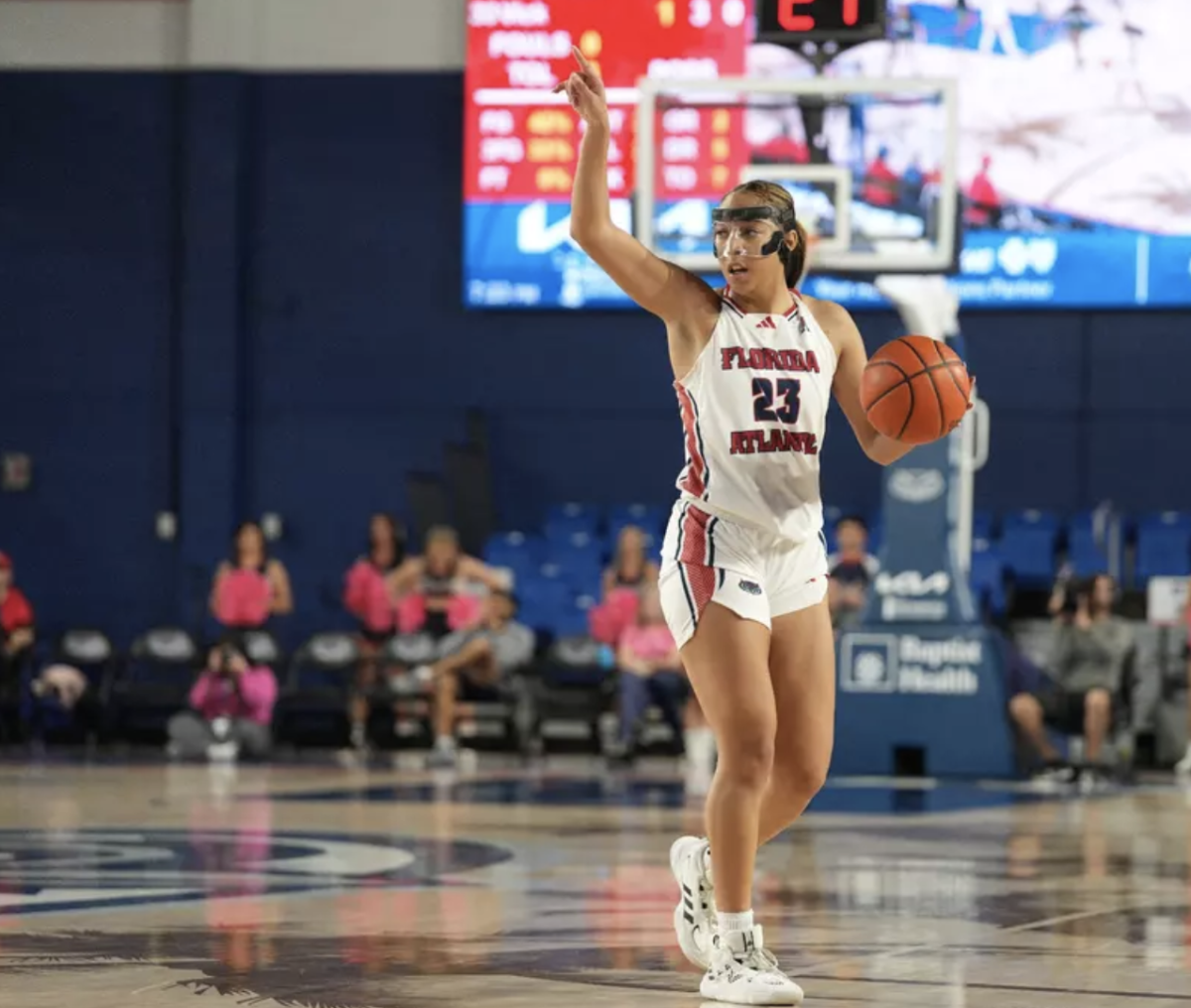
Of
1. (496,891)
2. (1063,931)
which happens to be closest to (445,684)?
(496,891)

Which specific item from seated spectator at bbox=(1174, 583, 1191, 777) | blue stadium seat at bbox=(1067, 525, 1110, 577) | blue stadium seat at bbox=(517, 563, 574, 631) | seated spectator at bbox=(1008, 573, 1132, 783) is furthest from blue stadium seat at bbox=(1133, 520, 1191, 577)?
blue stadium seat at bbox=(517, 563, 574, 631)

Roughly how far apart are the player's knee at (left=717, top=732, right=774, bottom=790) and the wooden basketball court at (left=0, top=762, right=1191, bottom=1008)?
48 cm

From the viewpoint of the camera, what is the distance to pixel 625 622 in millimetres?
15227

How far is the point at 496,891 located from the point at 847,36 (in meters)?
5.71

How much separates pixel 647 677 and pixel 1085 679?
108 inches

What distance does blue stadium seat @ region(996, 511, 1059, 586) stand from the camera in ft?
54.0

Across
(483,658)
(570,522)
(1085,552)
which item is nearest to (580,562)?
(570,522)

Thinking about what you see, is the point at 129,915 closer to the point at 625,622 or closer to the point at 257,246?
the point at 625,622

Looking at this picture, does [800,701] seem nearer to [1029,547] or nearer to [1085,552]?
[1029,547]

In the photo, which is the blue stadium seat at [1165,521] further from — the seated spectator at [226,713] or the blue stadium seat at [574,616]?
the seated spectator at [226,713]

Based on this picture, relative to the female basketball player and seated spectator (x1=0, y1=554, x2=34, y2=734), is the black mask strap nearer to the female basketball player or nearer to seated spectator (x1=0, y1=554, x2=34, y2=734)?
the female basketball player

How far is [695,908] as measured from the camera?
17.4 ft

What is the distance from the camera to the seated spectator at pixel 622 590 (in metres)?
15.2

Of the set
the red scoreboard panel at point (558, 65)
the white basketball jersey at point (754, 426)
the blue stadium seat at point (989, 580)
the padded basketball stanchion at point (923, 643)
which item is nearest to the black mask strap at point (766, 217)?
the white basketball jersey at point (754, 426)
